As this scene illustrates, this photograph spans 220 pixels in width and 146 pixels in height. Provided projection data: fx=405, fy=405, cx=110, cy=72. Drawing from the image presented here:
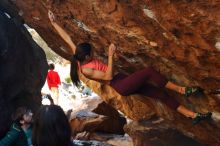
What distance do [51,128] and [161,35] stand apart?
326cm

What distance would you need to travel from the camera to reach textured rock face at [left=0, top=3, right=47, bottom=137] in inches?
344

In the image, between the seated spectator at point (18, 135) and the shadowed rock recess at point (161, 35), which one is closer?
the shadowed rock recess at point (161, 35)

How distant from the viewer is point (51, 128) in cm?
343

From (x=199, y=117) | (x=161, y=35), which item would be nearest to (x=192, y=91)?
(x=199, y=117)

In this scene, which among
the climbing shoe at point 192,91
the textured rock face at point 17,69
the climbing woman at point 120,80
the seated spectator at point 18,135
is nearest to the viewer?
the seated spectator at point 18,135

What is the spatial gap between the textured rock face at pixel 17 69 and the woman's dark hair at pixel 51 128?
5087 mm

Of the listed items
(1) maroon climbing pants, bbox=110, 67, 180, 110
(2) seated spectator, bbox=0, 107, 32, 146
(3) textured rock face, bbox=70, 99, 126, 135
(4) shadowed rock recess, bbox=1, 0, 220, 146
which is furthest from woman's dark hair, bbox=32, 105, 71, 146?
(3) textured rock face, bbox=70, 99, 126, 135

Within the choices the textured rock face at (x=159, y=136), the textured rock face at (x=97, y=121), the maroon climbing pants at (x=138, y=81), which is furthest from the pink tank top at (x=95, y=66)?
the textured rock face at (x=97, y=121)

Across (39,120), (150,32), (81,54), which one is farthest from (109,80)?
(39,120)

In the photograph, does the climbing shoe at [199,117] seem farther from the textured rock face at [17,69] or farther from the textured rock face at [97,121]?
the textured rock face at [97,121]

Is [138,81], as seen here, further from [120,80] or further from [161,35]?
[161,35]

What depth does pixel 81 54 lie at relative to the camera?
6.44m

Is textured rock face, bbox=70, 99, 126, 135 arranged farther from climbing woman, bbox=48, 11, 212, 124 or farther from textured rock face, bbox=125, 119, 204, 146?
climbing woman, bbox=48, 11, 212, 124

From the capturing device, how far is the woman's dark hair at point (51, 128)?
3.41 m
